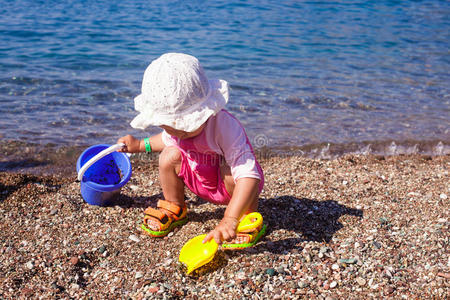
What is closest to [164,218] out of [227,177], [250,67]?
[227,177]

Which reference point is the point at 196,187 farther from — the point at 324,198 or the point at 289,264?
the point at 324,198

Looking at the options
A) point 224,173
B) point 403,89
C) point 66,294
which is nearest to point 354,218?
point 224,173

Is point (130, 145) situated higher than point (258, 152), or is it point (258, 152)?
point (130, 145)

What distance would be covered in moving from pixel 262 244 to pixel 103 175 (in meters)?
1.67

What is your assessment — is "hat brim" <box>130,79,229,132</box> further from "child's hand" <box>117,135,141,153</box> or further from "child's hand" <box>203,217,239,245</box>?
"child's hand" <box>117,135,141,153</box>

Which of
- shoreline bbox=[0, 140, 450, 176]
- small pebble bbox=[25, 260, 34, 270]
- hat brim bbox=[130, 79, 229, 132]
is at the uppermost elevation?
hat brim bbox=[130, 79, 229, 132]

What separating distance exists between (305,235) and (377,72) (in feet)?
21.2

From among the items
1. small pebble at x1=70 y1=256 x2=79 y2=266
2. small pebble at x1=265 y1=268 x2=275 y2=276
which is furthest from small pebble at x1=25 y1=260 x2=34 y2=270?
small pebble at x1=265 y1=268 x2=275 y2=276

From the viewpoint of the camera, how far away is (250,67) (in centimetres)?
870

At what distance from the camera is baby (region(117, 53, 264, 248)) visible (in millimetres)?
2406

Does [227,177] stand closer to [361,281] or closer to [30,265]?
[361,281]

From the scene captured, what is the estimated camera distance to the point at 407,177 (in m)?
4.17

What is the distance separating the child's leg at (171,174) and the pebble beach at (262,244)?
257 millimetres

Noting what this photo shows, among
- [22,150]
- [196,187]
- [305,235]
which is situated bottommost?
[22,150]
